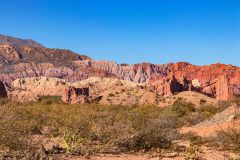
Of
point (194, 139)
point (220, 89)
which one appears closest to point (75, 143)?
point (194, 139)

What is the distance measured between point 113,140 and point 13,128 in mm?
4553

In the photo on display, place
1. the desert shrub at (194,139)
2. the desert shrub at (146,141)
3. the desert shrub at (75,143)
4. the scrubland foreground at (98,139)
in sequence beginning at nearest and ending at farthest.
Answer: the scrubland foreground at (98,139) → the desert shrub at (75,143) → the desert shrub at (146,141) → the desert shrub at (194,139)

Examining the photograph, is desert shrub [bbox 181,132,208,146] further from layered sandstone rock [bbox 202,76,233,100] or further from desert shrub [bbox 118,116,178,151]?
layered sandstone rock [bbox 202,76,233,100]

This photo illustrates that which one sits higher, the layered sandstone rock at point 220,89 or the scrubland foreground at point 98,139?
the layered sandstone rock at point 220,89

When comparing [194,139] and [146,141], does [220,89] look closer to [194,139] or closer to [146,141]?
[194,139]

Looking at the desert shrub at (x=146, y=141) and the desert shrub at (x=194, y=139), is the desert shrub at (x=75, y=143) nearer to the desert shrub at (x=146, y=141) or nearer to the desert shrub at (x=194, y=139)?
the desert shrub at (x=146, y=141)

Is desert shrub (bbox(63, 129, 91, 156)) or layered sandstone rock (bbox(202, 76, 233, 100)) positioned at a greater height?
layered sandstone rock (bbox(202, 76, 233, 100))

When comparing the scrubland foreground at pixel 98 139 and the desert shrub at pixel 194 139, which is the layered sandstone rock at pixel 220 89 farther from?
the scrubland foreground at pixel 98 139

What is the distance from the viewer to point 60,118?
18.5 metres

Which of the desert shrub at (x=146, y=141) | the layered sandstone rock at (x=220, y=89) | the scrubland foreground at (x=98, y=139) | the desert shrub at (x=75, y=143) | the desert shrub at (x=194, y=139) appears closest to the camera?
the scrubland foreground at (x=98, y=139)

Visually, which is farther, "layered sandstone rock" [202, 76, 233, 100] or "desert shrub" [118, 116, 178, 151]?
"layered sandstone rock" [202, 76, 233, 100]

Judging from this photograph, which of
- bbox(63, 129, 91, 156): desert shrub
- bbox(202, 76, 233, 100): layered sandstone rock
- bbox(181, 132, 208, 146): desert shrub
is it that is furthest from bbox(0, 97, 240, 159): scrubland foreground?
bbox(202, 76, 233, 100): layered sandstone rock

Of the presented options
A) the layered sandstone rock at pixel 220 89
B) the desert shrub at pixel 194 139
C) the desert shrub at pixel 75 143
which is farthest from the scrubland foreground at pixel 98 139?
the layered sandstone rock at pixel 220 89

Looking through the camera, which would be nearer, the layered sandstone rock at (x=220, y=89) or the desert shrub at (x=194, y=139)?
the desert shrub at (x=194, y=139)
